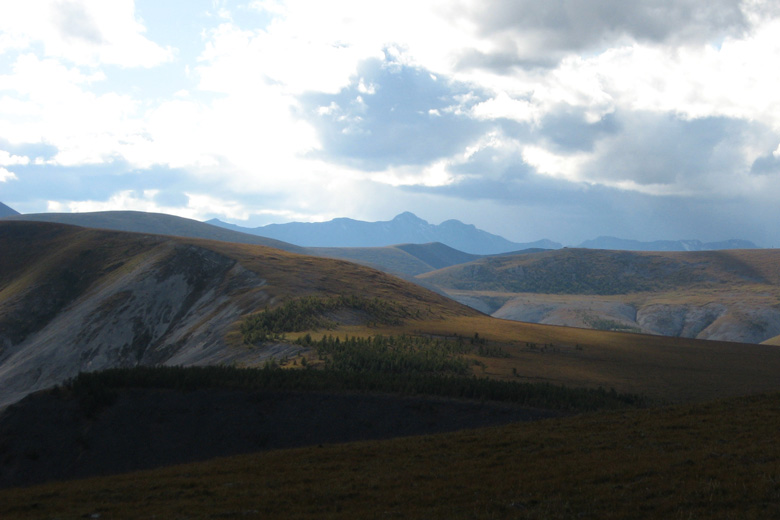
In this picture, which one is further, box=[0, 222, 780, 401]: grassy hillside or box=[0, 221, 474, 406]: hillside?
box=[0, 221, 474, 406]: hillside

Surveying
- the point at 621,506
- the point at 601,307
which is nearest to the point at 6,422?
the point at 621,506

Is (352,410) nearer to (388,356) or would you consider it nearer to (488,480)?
(388,356)

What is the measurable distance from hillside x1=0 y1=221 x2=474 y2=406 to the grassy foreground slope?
33116mm

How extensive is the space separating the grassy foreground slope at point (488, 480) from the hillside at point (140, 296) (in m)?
33.1

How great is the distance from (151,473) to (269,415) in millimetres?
11083

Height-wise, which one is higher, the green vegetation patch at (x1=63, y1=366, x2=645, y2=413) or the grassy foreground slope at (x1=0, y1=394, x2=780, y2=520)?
the grassy foreground slope at (x1=0, y1=394, x2=780, y2=520)

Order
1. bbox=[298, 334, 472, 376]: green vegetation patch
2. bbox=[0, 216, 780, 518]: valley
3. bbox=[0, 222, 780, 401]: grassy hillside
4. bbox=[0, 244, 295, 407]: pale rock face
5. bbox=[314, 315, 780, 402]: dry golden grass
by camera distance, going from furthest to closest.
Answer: bbox=[0, 244, 295, 407]: pale rock face < bbox=[0, 222, 780, 401]: grassy hillside < bbox=[298, 334, 472, 376]: green vegetation patch < bbox=[314, 315, 780, 402]: dry golden grass < bbox=[0, 216, 780, 518]: valley

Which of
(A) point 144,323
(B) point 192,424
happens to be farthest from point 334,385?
(A) point 144,323

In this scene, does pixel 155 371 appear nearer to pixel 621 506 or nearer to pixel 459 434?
pixel 459 434

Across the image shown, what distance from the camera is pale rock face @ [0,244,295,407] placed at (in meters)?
74.9

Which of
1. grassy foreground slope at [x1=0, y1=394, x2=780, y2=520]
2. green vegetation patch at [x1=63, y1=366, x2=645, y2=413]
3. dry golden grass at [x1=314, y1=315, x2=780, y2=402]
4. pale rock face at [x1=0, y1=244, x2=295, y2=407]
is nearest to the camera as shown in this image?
grassy foreground slope at [x1=0, y1=394, x2=780, y2=520]

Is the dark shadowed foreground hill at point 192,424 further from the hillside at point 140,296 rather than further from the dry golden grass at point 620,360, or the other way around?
the hillside at point 140,296

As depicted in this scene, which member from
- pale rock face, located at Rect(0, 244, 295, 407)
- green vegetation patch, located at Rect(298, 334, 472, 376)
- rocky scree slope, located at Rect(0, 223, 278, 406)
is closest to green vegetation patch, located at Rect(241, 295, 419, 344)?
pale rock face, located at Rect(0, 244, 295, 407)

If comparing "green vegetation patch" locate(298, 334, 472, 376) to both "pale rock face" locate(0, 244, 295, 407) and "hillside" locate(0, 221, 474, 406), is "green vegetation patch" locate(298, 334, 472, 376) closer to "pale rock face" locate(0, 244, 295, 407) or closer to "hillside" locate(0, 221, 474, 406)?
"hillside" locate(0, 221, 474, 406)
